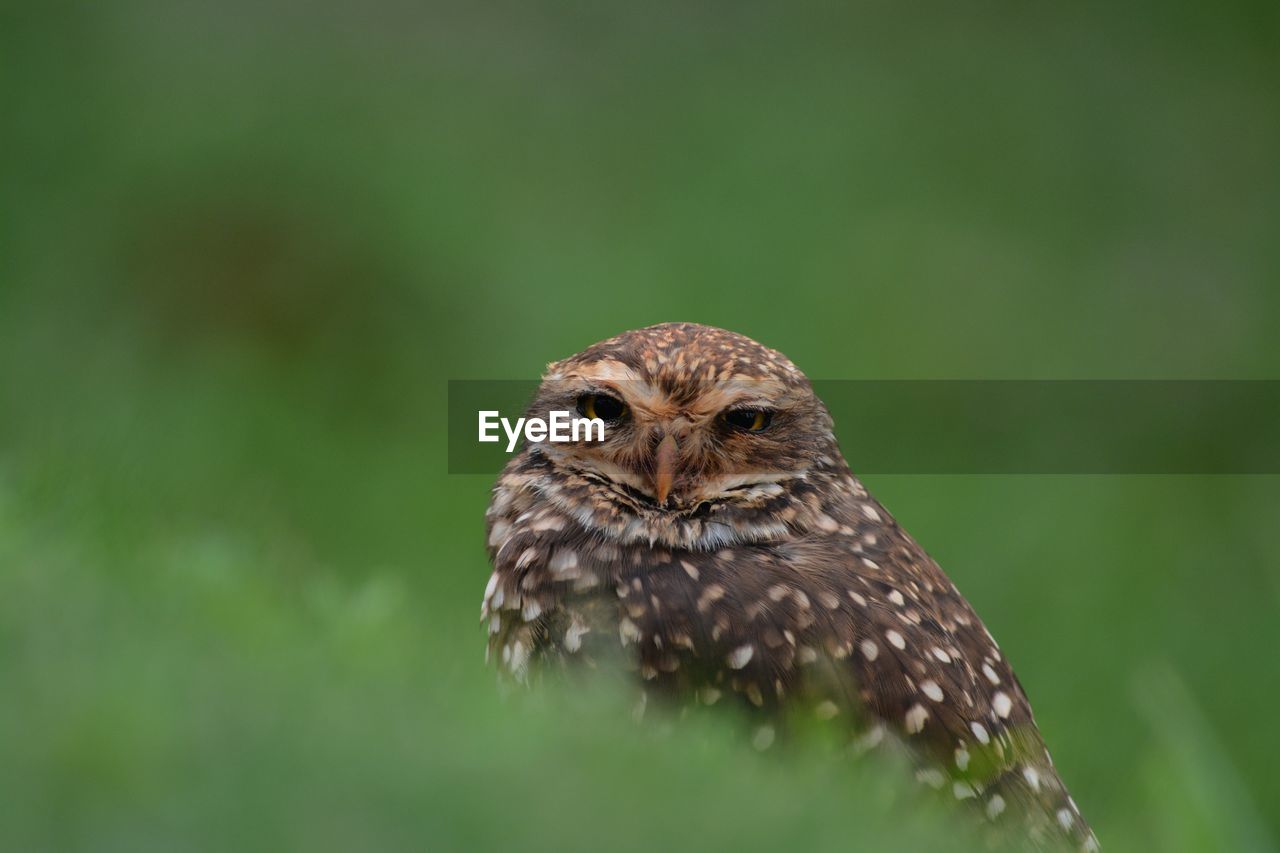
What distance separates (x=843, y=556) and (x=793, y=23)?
9.92m

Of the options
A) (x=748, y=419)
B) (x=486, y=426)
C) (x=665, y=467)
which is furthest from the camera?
(x=486, y=426)

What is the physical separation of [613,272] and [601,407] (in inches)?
241

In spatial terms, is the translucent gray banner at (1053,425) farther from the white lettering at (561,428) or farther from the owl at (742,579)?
the owl at (742,579)

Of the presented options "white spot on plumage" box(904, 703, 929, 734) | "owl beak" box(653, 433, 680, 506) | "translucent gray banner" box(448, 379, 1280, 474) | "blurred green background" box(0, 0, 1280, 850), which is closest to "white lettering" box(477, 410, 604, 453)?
"owl beak" box(653, 433, 680, 506)

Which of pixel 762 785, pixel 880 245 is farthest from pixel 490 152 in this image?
pixel 762 785

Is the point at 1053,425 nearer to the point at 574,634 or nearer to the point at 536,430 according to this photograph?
the point at 536,430

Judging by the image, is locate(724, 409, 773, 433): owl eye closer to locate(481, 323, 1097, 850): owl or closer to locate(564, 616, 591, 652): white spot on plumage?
locate(481, 323, 1097, 850): owl

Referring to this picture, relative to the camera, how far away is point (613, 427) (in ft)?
11.8

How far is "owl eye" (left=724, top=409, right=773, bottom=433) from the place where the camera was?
141 inches

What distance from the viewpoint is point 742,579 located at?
3.13 m

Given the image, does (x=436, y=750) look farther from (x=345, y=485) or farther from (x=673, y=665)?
(x=345, y=485)

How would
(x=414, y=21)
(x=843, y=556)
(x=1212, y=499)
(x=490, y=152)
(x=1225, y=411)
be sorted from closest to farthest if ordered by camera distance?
(x=843, y=556) < (x=1212, y=499) < (x=1225, y=411) < (x=490, y=152) < (x=414, y=21)

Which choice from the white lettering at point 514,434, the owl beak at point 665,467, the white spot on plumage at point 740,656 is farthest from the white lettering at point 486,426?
the white spot on plumage at point 740,656

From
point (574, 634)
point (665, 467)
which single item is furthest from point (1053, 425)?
point (574, 634)
